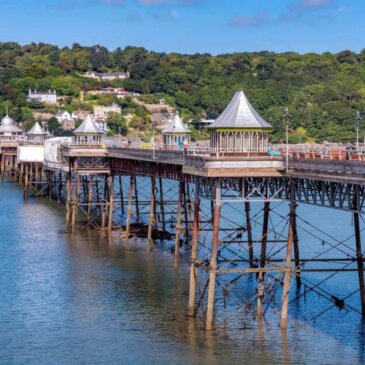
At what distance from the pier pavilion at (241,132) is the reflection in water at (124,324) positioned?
306 inches

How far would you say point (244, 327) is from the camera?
45.2m

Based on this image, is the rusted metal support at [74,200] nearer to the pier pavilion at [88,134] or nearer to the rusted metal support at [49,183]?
the pier pavilion at [88,134]

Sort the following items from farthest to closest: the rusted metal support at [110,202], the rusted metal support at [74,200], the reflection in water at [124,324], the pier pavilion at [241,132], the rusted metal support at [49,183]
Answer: the rusted metal support at [49,183], the rusted metal support at [74,200], the rusted metal support at [110,202], the pier pavilion at [241,132], the reflection in water at [124,324]

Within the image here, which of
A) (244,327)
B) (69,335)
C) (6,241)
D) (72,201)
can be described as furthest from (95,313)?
(72,201)

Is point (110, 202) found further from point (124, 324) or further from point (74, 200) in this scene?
point (124, 324)

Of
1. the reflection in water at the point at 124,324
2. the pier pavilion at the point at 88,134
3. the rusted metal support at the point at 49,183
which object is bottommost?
the reflection in water at the point at 124,324

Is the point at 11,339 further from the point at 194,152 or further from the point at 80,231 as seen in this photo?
the point at 80,231

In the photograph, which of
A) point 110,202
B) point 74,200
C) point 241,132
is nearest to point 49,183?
point 74,200

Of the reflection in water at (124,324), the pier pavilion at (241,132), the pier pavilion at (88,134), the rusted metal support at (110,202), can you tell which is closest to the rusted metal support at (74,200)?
the rusted metal support at (110,202)

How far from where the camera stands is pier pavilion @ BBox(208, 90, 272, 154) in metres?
48.4

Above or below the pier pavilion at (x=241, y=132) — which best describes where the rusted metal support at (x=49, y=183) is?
below

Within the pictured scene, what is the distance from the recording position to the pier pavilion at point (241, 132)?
4838 centimetres

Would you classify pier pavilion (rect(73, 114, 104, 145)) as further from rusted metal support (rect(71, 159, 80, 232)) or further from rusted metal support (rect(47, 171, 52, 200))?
rusted metal support (rect(47, 171, 52, 200))

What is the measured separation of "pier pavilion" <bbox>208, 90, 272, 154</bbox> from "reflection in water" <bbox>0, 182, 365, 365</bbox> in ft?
25.5
